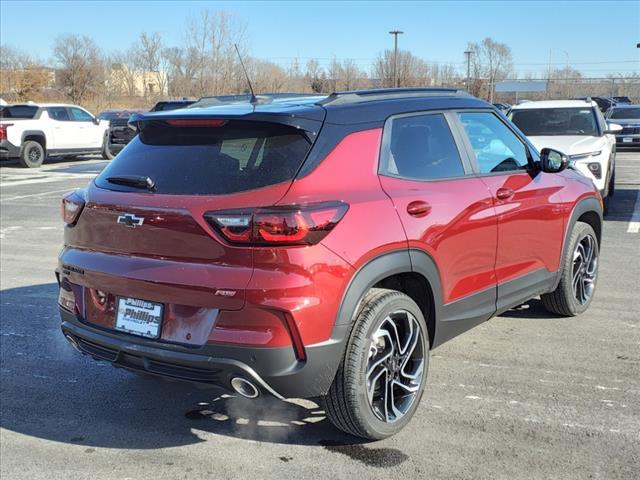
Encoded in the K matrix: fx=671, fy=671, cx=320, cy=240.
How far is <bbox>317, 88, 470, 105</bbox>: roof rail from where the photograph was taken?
358cm

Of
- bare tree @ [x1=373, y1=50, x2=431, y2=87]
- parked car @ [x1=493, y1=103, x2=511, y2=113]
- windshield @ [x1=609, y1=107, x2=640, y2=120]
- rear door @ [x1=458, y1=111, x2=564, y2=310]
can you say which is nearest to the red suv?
rear door @ [x1=458, y1=111, x2=564, y2=310]

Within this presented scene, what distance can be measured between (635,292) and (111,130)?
771 inches

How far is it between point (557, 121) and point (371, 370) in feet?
28.1

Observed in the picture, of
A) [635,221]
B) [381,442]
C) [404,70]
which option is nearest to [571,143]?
[635,221]

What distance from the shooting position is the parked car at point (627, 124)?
21.6 m

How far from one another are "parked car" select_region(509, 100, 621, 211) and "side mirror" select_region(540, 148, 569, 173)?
4.67 metres

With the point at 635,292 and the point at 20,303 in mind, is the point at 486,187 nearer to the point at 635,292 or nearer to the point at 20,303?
the point at 635,292

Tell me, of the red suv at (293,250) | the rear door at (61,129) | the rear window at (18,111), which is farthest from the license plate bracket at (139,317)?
the rear door at (61,129)

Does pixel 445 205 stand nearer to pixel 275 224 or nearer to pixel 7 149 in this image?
pixel 275 224

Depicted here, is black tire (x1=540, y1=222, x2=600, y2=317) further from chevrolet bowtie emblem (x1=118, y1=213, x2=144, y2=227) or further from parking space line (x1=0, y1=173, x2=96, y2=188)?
parking space line (x1=0, y1=173, x2=96, y2=188)

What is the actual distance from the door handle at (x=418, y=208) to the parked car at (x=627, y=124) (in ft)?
66.0

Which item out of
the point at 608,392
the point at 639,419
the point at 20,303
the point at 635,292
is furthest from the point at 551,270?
the point at 20,303

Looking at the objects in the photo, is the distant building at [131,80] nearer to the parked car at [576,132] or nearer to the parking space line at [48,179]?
the parking space line at [48,179]

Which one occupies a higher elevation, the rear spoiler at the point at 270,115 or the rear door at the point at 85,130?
the rear spoiler at the point at 270,115
